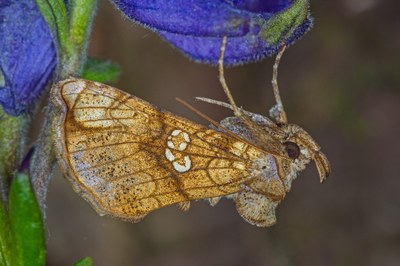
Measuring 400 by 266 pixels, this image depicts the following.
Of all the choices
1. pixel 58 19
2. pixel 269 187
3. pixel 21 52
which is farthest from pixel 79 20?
pixel 269 187

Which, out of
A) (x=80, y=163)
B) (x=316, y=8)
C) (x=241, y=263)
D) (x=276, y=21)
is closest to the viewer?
(x=80, y=163)

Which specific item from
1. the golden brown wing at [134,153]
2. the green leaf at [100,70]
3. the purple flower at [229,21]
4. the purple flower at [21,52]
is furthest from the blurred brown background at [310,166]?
the golden brown wing at [134,153]

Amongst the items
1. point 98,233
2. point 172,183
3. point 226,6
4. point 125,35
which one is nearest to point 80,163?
point 172,183

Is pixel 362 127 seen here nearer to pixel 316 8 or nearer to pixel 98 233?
pixel 316 8

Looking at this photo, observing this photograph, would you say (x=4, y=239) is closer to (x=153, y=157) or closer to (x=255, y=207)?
(x=153, y=157)

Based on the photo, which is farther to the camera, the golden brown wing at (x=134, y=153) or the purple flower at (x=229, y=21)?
the purple flower at (x=229, y=21)

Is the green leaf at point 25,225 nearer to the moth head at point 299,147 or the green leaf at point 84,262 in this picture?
the green leaf at point 84,262

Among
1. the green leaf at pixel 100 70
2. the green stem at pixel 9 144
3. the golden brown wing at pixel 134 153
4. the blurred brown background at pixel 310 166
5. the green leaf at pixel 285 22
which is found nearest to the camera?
the golden brown wing at pixel 134 153
